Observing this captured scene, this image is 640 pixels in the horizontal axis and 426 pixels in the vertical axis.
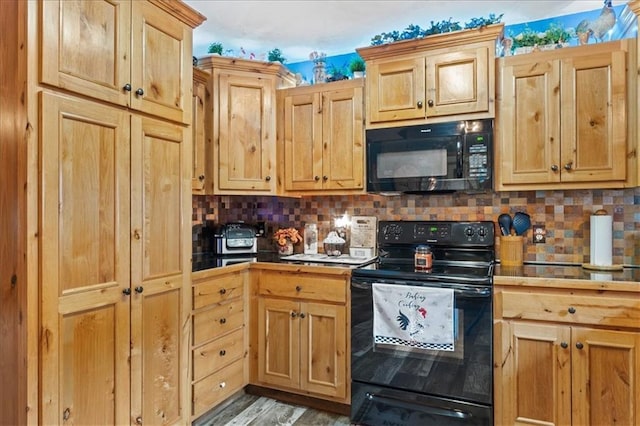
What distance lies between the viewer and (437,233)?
2.64 m

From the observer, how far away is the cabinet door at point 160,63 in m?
1.73

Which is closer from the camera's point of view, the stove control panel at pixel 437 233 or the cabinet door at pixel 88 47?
the cabinet door at pixel 88 47

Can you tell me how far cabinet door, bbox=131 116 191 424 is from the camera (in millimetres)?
1735

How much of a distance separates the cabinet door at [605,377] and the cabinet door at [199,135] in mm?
2281

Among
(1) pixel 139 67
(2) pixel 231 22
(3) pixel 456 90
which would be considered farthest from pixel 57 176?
(3) pixel 456 90

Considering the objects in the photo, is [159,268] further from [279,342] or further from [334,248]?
[334,248]

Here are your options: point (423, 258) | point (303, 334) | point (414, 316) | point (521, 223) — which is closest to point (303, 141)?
point (423, 258)

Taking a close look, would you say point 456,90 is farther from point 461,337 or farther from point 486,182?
point 461,337

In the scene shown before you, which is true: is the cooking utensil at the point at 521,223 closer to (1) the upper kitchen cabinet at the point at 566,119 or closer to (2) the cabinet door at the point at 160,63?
(1) the upper kitchen cabinet at the point at 566,119

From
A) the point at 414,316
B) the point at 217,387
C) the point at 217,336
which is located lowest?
the point at 217,387

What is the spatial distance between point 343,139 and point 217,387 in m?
1.75

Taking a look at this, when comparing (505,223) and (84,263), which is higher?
(505,223)

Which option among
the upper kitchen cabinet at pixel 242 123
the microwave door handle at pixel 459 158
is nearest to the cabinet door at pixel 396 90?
the microwave door handle at pixel 459 158

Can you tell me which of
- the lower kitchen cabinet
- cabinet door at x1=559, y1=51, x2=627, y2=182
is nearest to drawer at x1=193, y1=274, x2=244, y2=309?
the lower kitchen cabinet
